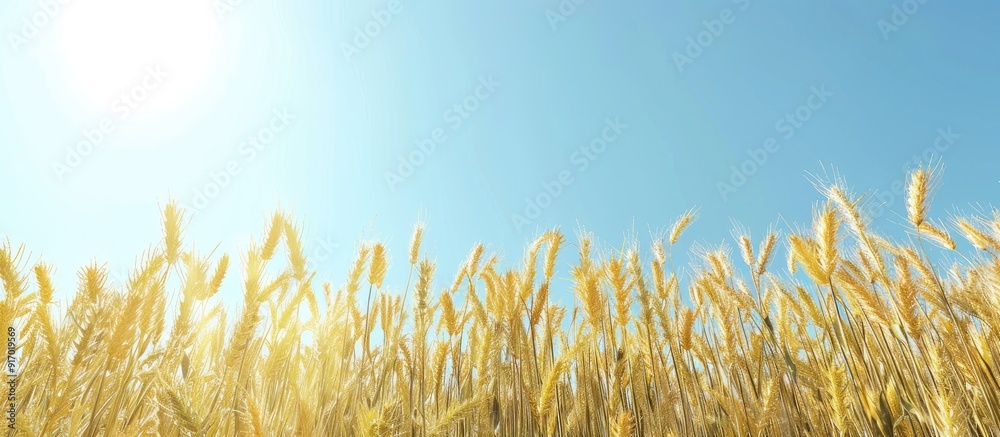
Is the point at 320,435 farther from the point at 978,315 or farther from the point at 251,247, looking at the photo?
the point at 978,315

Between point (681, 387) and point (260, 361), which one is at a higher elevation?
point (260, 361)

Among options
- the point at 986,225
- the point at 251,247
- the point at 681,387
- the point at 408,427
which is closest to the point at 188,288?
the point at 251,247

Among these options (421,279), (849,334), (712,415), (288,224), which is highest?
(288,224)

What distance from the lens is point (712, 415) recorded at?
8.08 ft

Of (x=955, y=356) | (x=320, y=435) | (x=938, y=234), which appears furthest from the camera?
(x=938, y=234)

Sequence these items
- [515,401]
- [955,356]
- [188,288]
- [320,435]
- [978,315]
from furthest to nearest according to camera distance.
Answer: [978,315]
[955,356]
[515,401]
[188,288]
[320,435]

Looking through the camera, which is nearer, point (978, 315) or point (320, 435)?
point (320, 435)

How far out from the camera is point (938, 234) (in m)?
3.04

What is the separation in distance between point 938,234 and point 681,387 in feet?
7.91

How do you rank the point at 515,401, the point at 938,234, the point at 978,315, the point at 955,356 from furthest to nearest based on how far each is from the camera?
the point at 938,234 < the point at 978,315 < the point at 955,356 < the point at 515,401

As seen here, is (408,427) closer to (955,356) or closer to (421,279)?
(421,279)

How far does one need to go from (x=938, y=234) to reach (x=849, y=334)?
49.0 inches

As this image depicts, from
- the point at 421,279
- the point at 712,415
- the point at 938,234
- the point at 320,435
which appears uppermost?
the point at 938,234

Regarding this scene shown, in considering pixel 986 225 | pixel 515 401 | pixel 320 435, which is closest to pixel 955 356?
pixel 986 225
